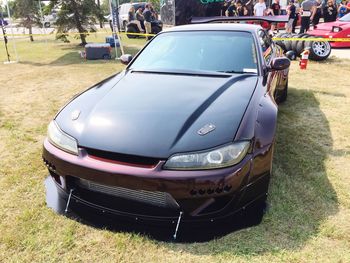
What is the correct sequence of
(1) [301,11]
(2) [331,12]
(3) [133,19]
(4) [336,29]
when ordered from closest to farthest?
(4) [336,29], (1) [301,11], (2) [331,12], (3) [133,19]

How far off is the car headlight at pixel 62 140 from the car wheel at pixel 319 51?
8.33 metres

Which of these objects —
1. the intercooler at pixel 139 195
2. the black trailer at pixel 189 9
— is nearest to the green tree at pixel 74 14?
the black trailer at pixel 189 9

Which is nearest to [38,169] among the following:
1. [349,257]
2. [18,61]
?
[349,257]

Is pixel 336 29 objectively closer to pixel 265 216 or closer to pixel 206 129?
pixel 265 216

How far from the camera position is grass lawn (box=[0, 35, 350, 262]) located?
2.21 meters

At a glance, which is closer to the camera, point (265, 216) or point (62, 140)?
point (62, 140)

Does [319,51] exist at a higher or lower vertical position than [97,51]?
lower

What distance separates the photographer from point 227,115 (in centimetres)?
234

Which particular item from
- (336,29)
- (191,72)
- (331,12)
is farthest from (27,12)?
(191,72)

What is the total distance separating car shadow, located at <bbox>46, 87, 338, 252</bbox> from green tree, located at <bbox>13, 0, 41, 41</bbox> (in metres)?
18.9

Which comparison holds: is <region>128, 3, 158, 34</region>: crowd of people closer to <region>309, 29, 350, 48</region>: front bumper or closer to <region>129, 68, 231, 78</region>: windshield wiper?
<region>309, 29, 350, 48</region>: front bumper

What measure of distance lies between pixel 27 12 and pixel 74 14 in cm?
667

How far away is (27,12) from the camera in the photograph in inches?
740

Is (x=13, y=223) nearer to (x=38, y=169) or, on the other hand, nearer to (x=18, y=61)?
(x=38, y=169)
